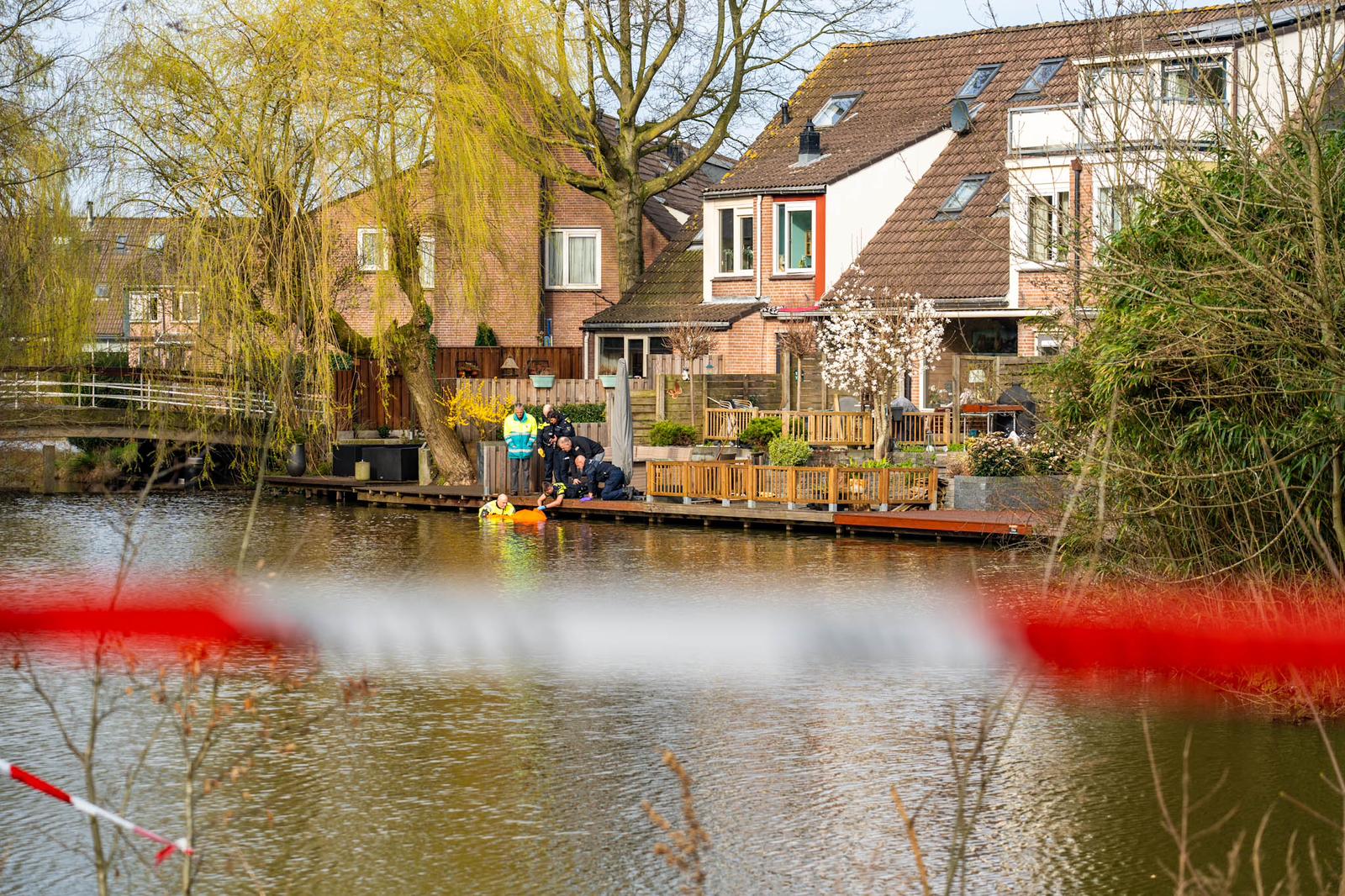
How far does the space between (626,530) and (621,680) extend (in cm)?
1287

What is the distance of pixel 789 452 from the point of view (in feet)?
95.7

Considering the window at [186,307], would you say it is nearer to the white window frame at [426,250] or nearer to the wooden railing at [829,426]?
the white window frame at [426,250]

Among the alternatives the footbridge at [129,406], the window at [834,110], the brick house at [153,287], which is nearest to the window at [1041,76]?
the window at [834,110]

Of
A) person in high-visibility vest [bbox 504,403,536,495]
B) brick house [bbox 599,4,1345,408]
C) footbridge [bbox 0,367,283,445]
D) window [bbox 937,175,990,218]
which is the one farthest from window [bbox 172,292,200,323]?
window [bbox 937,175,990,218]

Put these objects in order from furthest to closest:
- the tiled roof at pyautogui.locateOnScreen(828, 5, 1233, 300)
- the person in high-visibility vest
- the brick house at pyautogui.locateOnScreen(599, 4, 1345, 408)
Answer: the tiled roof at pyautogui.locateOnScreen(828, 5, 1233, 300)
the brick house at pyautogui.locateOnScreen(599, 4, 1345, 408)
the person in high-visibility vest

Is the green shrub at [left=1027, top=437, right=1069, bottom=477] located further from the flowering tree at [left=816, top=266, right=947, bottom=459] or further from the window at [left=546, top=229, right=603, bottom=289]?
the window at [left=546, top=229, right=603, bottom=289]

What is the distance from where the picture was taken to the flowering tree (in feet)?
104

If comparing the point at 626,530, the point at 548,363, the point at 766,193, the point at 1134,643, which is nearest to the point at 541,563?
the point at 626,530

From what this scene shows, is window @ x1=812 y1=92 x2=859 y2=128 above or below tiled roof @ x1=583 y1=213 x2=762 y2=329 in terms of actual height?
above

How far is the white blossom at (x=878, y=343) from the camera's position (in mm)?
31938

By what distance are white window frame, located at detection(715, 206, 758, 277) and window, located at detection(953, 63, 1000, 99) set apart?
6.10 m

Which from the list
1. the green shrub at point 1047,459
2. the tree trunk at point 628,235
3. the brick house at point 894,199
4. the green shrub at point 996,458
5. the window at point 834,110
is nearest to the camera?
the green shrub at point 1047,459

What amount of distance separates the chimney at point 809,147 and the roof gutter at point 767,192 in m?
1.61

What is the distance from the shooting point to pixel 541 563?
23.4 meters
